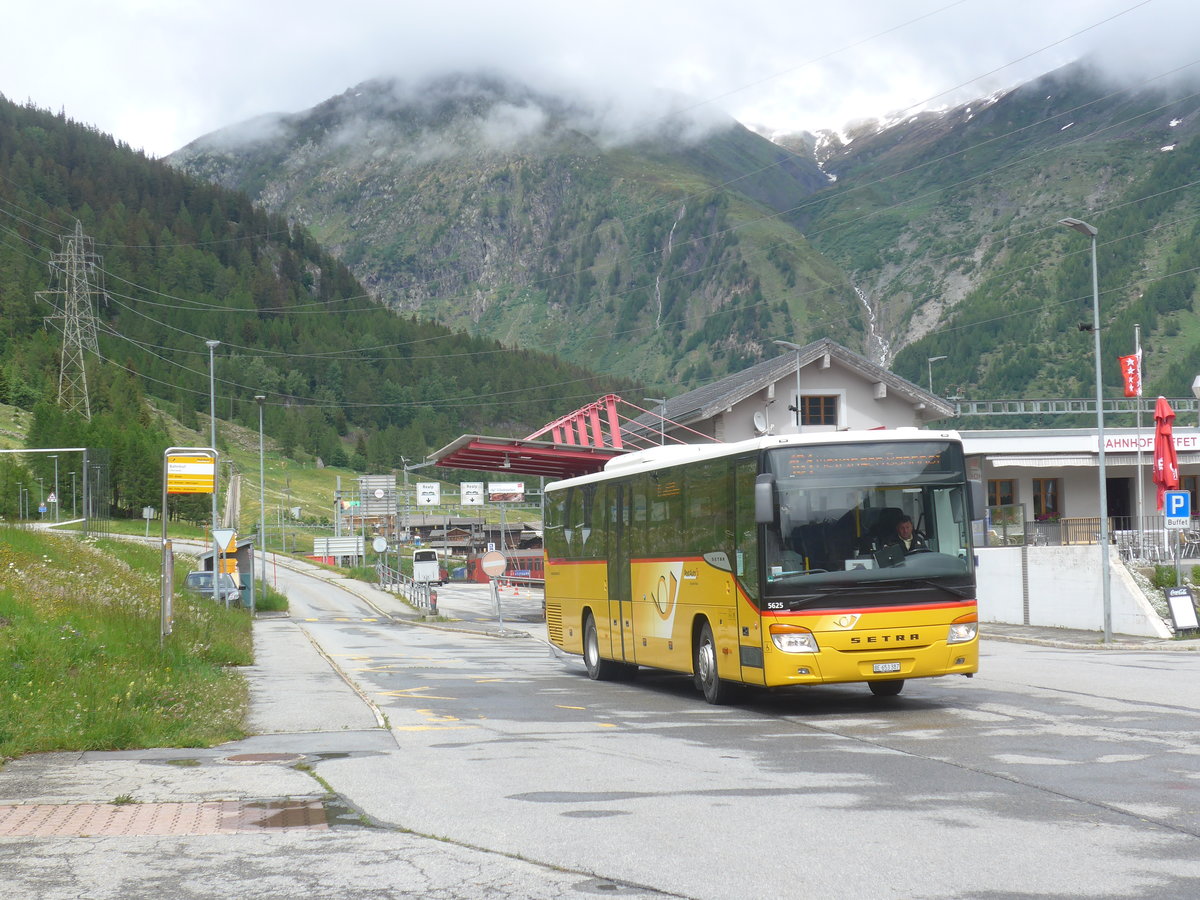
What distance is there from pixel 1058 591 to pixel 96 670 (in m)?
23.7

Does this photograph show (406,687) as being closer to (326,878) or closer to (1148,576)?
(326,878)

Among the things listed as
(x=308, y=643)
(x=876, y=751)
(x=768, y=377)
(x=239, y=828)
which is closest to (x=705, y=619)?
(x=876, y=751)

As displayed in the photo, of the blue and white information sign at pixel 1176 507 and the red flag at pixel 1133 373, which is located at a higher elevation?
the red flag at pixel 1133 373

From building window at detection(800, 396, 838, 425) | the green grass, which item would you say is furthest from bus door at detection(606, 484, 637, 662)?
building window at detection(800, 396, 838, 425)

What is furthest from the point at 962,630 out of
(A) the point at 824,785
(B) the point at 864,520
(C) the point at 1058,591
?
(C) the point at 1058,591

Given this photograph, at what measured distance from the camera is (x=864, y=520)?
14.8m

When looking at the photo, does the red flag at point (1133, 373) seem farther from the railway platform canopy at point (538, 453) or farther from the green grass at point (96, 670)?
the green grass at point (96, 670)

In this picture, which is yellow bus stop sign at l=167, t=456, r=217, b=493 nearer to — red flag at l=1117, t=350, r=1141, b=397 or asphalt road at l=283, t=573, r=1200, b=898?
asphalt road at l=283, t=573, r=1200, b=898

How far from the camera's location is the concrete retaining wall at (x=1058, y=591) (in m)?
28.9

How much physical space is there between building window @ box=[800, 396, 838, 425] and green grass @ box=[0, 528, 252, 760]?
3043cm

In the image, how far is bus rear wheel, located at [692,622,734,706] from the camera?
16188mm

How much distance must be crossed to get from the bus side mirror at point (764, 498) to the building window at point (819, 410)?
36144 millimetres

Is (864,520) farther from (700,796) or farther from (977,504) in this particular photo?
(700,796)

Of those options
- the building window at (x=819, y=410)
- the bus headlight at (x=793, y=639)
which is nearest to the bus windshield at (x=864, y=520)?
the bus headlight at (x=793, y=639)
